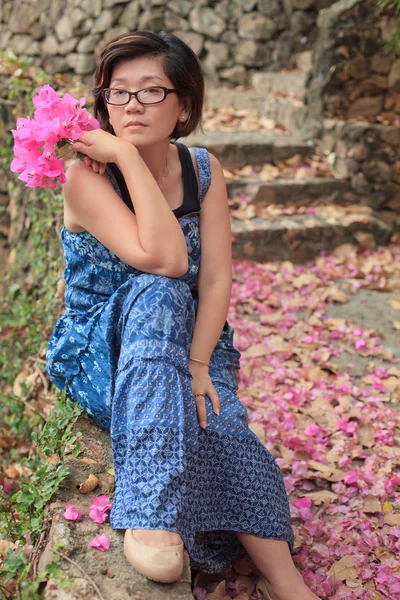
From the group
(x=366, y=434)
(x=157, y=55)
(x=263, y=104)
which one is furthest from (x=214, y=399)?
(x=263, y=104)

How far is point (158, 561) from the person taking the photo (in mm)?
1450

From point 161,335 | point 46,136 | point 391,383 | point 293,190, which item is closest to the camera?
point 161,335

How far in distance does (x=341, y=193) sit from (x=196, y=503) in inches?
149

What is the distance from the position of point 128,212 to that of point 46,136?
0.29 metres

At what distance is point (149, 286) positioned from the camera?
175 centimetres

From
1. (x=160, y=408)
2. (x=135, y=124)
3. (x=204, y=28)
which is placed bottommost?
(x=160, y=408)

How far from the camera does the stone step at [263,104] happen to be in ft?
18.1

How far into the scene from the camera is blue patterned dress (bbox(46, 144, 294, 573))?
1561 mm

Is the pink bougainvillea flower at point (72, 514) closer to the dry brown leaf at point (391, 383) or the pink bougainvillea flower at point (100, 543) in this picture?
the pink bougainvillea flower at point (100, 543)

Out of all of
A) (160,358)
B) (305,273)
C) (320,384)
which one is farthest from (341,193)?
(160,358)

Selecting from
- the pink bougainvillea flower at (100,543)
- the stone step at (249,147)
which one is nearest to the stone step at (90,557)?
the pink bougainvillea flower at (100,543)

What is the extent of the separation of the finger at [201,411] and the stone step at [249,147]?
3.37 m

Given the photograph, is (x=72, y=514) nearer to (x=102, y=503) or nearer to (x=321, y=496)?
(x=102, y=503)

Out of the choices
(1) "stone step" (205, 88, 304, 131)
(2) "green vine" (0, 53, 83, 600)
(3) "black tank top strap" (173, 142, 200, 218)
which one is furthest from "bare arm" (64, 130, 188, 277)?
(1) "stone step" (205, 88, 304, 131)
